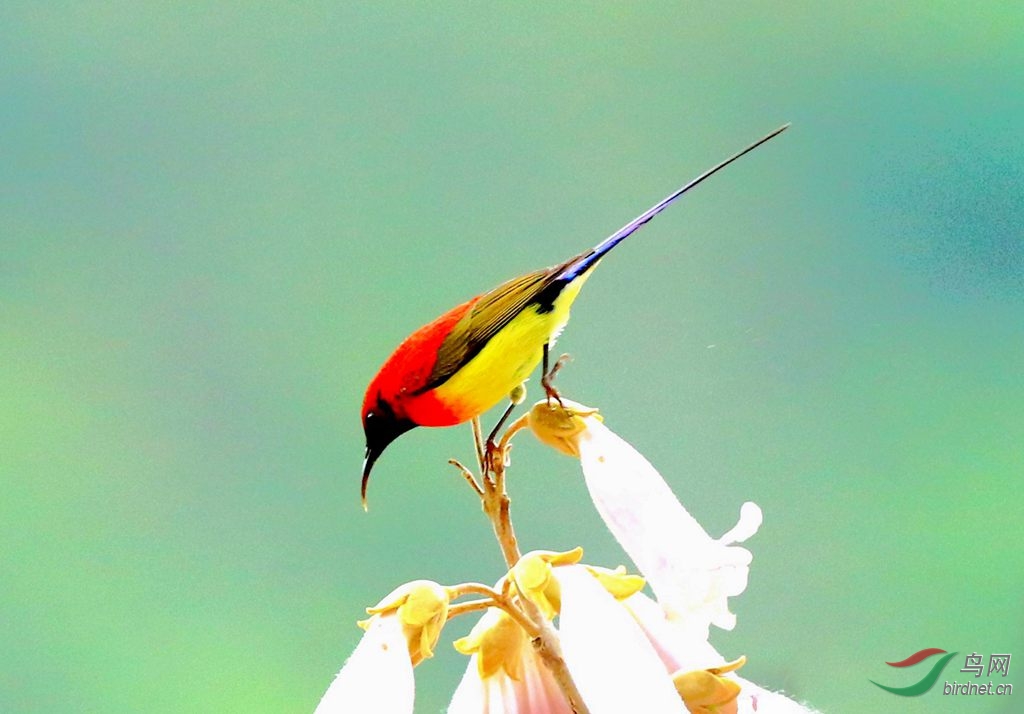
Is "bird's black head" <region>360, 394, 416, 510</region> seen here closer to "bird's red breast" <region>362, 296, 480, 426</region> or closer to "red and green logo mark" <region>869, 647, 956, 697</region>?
"bird's red breast" <region>362, 296, 480, 426</region>

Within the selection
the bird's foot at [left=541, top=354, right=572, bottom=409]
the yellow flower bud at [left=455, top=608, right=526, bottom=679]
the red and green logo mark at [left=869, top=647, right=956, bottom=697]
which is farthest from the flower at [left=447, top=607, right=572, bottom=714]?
the red and green logo mark at [left=869, top=647, right=956, bottom=697]

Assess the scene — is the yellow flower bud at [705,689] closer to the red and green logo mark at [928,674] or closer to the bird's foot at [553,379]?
the bird's foot at [553,379]

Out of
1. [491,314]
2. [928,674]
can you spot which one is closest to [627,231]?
[491,314]

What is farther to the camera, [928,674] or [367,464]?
[928,674]

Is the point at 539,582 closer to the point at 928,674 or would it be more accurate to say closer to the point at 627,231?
the point at 627,231

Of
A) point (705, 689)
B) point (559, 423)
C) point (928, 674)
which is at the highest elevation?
point (559, 423)

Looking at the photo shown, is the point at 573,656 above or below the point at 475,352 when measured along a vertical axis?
below
